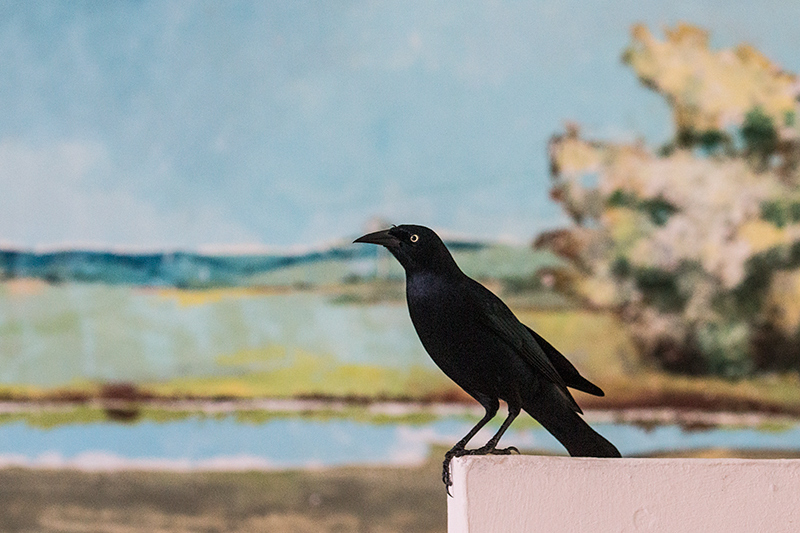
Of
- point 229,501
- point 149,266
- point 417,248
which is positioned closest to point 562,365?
point 417,248

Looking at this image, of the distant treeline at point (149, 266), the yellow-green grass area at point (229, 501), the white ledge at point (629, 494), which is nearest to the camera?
the white ledge at point (629, 494)

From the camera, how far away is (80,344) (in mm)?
2283

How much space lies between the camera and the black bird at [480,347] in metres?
0.82

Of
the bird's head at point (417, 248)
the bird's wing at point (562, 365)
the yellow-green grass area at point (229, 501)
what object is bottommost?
the yellow-green grass area at point (229, 501)

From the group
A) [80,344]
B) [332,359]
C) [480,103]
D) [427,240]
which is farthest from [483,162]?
[427,240]

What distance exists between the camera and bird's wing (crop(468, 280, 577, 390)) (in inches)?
32.7

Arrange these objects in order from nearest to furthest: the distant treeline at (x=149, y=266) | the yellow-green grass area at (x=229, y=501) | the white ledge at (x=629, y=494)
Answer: the white ledge at (x=629, y=494)
the yellow-green grass area at (x=229, y=501)
the distant treeline at (x=149, y=266)

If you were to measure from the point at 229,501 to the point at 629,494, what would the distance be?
168cm

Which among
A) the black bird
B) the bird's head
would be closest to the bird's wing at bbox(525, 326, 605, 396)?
the black bird

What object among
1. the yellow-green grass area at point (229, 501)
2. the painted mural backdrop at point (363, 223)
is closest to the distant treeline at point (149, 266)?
the painted mural backdrop at point (363, 223)

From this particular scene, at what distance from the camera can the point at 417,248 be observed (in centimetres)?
83

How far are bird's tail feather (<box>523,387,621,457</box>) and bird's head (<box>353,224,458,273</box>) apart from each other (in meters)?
0.17

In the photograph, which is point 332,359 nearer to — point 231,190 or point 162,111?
point 231,190

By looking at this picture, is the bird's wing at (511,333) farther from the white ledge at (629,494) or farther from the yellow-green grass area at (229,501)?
the yellow-green grass area at (229,501)
